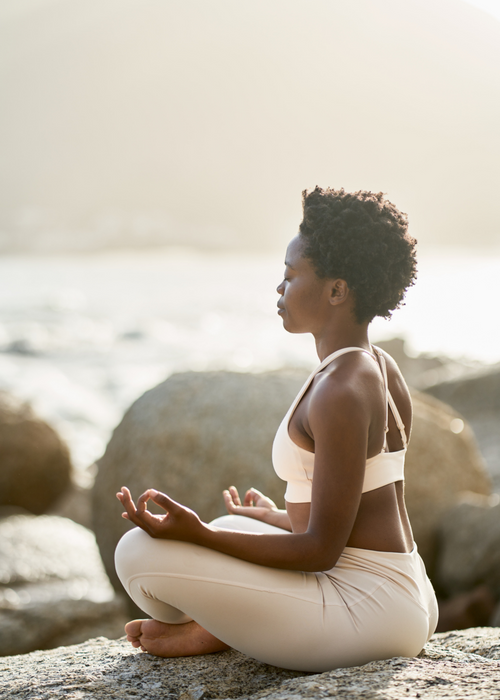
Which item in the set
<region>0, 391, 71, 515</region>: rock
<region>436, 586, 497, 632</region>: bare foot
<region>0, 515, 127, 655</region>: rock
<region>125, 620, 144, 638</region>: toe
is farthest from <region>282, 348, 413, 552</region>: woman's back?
<region>0, 391, 71, 515</region>: rock

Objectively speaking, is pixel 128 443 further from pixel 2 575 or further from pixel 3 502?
pixel 3 502

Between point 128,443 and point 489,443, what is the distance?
512 centimetres

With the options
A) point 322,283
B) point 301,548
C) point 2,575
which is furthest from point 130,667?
point 2,575

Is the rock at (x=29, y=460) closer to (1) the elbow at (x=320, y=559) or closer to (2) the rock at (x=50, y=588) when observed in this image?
(2) the rock at (x=50, y=588)

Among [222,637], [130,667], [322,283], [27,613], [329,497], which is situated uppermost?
[322,283]

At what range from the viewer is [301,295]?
8.13 ft

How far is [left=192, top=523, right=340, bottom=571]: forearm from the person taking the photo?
223cm

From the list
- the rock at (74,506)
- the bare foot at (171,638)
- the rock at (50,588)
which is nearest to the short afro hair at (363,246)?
the bare foot at (171,638)

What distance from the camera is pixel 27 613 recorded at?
483cm

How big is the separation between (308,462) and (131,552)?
64 cm

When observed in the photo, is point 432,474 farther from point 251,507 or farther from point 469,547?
point 251,507

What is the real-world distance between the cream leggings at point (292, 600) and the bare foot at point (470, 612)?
7.00ft

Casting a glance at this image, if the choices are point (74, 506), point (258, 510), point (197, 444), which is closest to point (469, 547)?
point (197, 444)

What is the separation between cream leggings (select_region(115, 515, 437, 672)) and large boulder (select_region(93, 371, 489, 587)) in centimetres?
213
